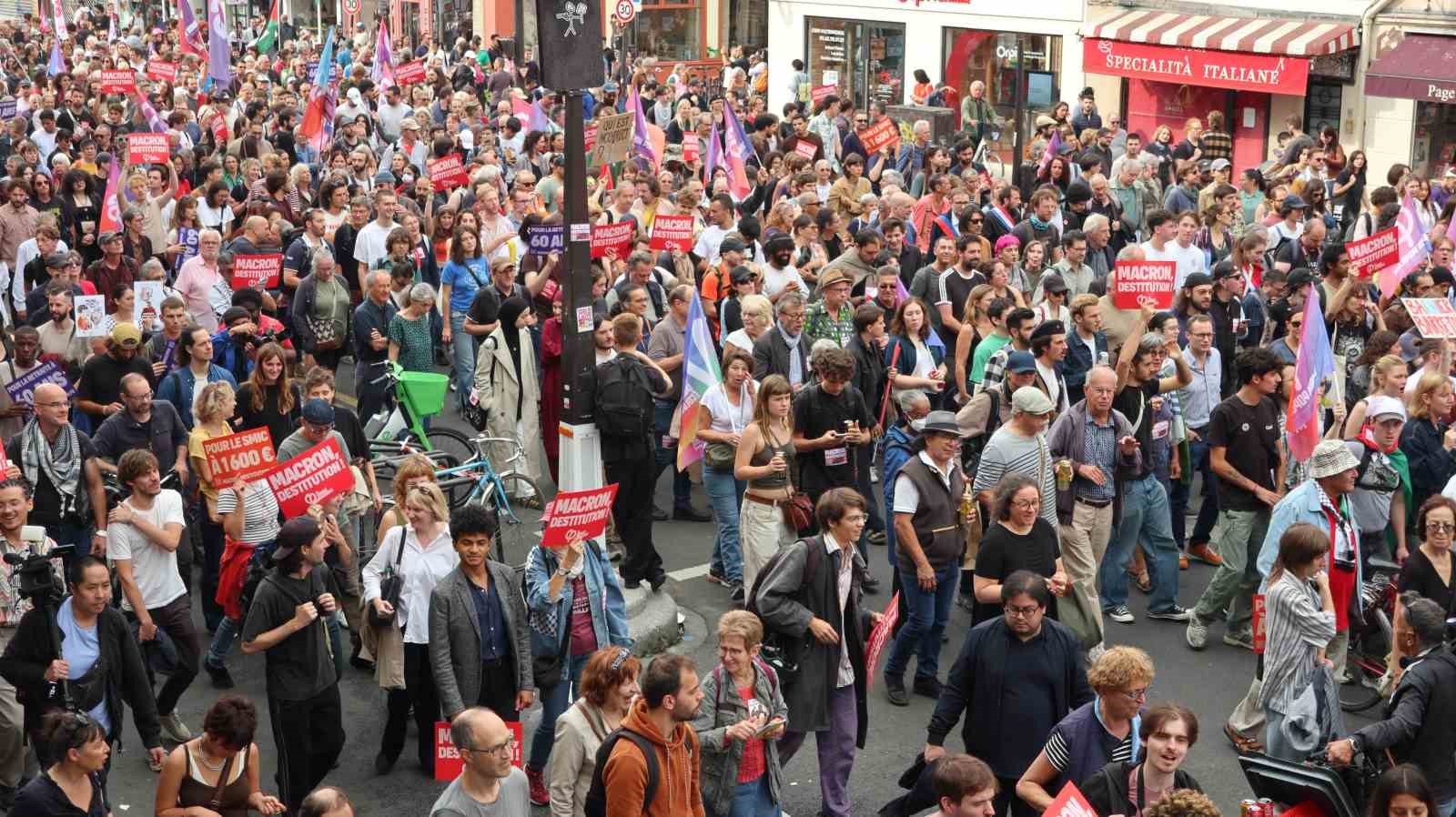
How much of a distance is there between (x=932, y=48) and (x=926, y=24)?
0.45m

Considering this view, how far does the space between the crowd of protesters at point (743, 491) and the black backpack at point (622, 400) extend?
0.03 meters

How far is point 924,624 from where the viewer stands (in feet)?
31.6

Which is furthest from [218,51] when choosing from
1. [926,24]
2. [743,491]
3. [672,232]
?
[743,491]

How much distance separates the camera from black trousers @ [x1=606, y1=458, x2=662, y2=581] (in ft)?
35.8

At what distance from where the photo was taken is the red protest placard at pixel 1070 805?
241 inches

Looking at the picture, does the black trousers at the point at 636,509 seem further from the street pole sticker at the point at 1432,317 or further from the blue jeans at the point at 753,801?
the street pole sticker at the point at 1432,317

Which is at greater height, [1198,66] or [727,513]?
[1198,66]

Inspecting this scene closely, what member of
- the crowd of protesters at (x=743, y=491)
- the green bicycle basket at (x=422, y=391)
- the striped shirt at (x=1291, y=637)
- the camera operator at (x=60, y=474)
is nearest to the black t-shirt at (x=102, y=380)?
the crowd of protesters at (x=743, y=491)

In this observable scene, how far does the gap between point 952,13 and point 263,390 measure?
23394 millimetres

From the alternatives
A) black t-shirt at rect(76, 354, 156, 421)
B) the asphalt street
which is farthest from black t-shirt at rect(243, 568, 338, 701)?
black t-shirt at rect(76, 354, 156, 421)

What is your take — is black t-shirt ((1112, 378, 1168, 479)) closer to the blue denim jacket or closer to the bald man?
the blue denim jacket

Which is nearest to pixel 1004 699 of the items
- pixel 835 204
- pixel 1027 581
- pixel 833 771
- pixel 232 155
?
pixel 1027 581

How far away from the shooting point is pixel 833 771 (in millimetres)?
8180

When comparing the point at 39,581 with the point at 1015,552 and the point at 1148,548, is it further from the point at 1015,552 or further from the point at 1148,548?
the point at 1148,548
